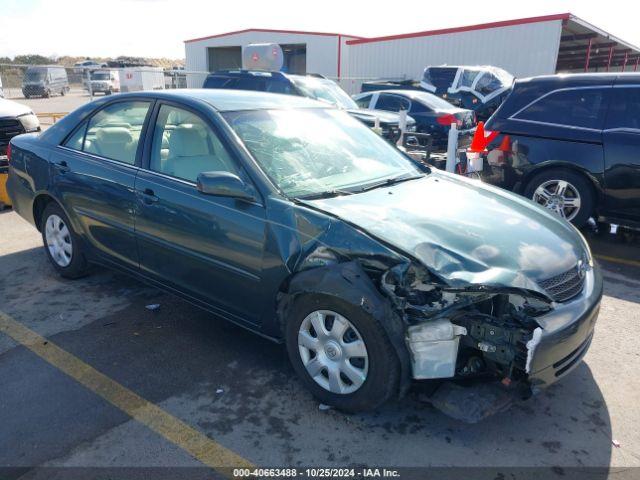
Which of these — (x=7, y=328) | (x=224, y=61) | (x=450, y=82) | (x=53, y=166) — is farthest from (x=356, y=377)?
(x=224, y=61)

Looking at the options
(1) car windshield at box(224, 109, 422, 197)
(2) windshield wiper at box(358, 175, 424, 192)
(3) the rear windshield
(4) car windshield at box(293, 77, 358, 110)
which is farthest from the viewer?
(3) the rear windshield

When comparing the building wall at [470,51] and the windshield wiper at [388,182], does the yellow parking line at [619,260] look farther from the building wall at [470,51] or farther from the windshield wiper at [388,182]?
the building wall at [470,51]

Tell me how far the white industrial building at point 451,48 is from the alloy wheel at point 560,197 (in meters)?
15.8

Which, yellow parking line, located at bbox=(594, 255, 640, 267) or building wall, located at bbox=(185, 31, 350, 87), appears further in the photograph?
building wall, located at bbox=(185, 31, 350, 87)

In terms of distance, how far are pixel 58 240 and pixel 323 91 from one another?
7935mm

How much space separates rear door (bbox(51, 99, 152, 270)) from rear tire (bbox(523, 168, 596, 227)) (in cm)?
451

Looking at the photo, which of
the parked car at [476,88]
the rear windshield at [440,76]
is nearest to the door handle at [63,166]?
the parked car at [476,88]

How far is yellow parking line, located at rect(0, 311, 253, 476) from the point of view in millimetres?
2561

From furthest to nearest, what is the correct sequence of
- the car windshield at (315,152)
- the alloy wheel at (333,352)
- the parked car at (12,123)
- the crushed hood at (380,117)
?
the crushed hood at (380,117) < the parked car at (12,123) < the car windshield at (315,152) < the alloy wheel at (333,352)

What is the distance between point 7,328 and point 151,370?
1.38m

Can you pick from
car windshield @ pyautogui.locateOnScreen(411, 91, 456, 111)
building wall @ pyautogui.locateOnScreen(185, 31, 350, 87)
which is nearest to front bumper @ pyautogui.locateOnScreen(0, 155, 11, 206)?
car windshield @ pyautogui.locateOnScreen(411, 91, 456, 111)

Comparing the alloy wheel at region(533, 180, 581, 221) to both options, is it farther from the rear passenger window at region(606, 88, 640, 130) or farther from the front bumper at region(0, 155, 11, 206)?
the front bumper at region(0, 155, 11, 206)

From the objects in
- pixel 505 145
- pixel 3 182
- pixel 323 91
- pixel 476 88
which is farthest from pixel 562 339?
pixel 476 88

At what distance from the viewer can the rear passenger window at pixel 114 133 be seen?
3906 millimetres
